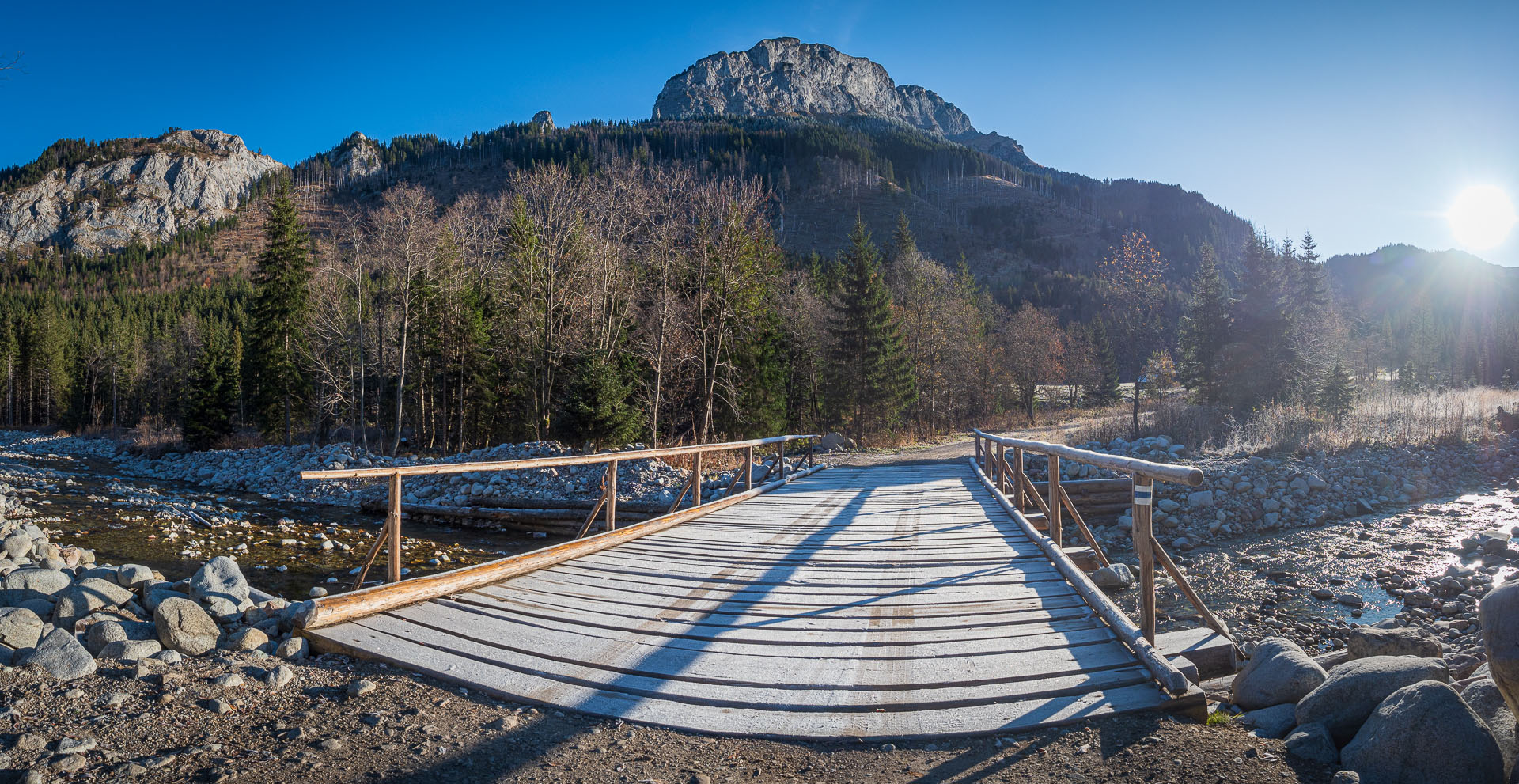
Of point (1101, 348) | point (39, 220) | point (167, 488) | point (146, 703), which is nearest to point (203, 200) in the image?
point (39, 220)

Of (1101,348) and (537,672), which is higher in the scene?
(1101,348)

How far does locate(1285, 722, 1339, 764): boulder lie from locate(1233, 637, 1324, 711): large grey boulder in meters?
0.77

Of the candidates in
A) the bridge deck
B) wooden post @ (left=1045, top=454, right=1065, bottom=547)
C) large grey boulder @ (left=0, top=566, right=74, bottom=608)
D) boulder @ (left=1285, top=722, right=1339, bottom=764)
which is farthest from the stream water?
boulder @ (left=1285, top=722, right=1339, bottom=764)

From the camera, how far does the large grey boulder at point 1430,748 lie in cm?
296

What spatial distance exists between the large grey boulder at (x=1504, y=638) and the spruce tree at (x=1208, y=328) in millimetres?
25817

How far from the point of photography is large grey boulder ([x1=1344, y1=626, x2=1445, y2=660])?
5391mm

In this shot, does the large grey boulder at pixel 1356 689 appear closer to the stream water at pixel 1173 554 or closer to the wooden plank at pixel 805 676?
the wooden plank at pixel 805 676

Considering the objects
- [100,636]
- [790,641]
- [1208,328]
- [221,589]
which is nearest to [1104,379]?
[1208,328]

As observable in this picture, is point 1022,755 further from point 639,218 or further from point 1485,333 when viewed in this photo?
point 1485,333

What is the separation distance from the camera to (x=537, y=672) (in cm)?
367

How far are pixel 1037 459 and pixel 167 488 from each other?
91.0 feet

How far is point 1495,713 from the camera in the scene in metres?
3.50

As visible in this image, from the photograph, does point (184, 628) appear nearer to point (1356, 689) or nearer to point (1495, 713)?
point (1356, 689)

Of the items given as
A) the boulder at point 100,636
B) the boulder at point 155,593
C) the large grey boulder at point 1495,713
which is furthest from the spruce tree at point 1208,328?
the boulder at point 100,636
